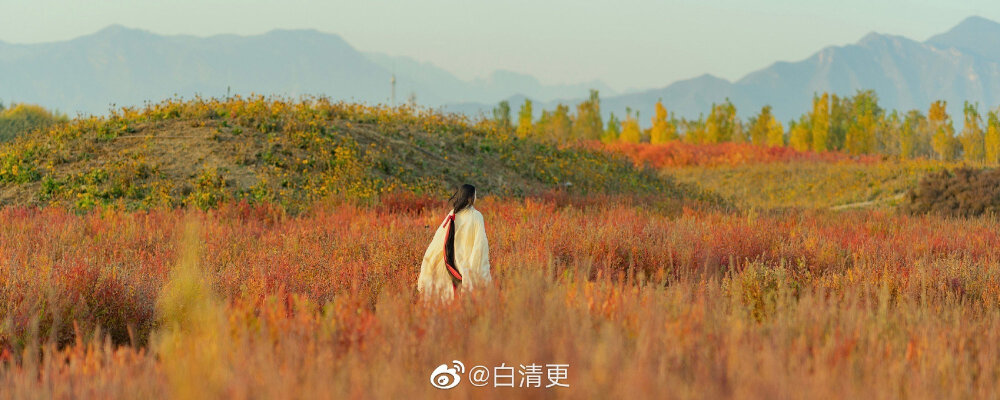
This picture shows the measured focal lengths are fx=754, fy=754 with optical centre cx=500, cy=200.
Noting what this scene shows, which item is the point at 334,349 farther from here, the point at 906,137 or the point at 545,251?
the point at 906,137

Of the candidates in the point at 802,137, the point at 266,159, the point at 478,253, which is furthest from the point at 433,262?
the point at 802,137

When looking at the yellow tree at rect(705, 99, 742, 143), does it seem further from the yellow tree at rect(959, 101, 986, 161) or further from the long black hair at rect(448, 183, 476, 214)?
the long black hair at rect(448, 183, 476, 214)

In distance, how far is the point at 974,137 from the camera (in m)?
34.0

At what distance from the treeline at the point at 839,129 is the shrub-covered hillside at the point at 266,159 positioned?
1235 centimetres

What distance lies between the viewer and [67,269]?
19.4 ft

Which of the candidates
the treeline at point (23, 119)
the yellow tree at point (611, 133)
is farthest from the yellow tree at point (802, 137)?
the treeline at point (23, 119)

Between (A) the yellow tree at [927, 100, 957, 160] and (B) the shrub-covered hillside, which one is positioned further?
(A) the yellow tree at [927, 100, 957, 160]

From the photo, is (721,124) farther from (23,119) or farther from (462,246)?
(462,246)

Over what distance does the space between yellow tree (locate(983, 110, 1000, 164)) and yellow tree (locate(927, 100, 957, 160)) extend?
10.4 feet

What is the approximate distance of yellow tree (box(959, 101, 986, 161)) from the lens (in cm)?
3388

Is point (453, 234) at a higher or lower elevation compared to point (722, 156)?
lower

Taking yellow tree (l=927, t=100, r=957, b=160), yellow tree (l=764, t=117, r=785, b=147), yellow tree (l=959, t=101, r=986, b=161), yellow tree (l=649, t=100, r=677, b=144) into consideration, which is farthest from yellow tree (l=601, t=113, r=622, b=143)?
yellow tree (l=959, t=101, r=986, b=161)

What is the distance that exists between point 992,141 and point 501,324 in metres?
35.6

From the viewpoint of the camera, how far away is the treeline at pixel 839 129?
34.1 m
